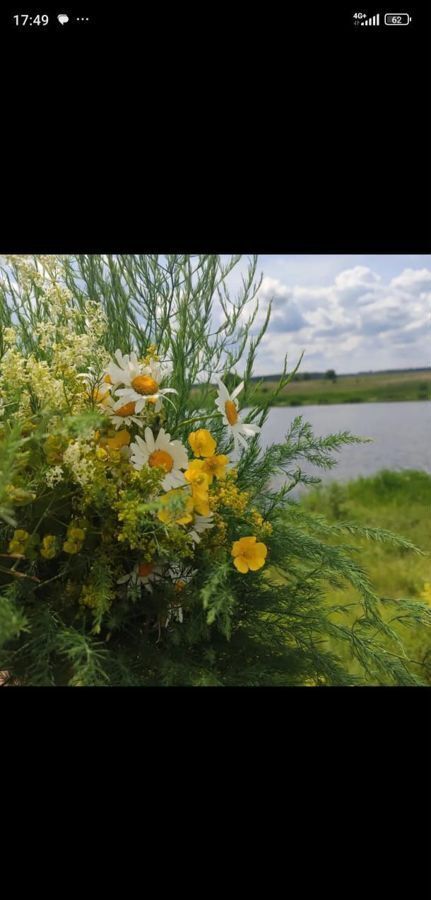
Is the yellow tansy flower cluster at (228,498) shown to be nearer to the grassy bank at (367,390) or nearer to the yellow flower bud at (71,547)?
the yellow flower bud at (71,547)

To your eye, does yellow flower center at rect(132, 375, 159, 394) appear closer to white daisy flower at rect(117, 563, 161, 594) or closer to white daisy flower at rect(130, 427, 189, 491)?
white daisy flower at rect(130, 427, 189, 491)

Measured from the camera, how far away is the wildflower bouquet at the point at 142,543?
73 cm

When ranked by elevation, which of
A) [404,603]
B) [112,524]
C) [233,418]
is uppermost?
[233,418]

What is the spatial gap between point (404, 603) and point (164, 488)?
436 millimetres

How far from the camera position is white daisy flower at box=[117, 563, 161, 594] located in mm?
787

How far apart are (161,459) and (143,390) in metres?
0.09

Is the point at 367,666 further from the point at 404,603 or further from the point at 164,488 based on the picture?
the point at 164,488

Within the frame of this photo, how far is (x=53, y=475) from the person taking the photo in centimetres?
73

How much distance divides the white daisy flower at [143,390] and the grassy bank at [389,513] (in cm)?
141

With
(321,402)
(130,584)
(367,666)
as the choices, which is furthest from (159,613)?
(321,402)
